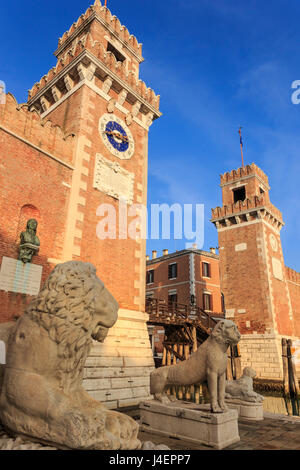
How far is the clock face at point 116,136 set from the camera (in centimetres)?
1191

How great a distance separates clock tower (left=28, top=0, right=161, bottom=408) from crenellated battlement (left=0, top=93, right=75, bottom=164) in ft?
1.44

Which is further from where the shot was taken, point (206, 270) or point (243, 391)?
point (206, 270)

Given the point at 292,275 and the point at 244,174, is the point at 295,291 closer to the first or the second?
the point at 292,275

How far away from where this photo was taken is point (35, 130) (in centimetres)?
993

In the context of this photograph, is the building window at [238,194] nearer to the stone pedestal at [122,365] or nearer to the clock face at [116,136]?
the clock face at [116,136]

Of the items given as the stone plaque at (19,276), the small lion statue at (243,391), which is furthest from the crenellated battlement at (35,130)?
the small lion statue at (243,391)

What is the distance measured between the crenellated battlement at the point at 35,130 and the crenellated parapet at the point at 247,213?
610 inches

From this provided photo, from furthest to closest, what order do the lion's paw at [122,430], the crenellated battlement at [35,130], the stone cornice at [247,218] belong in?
1. the stone cornice at [247,218]
2. the crenellated battlement at [35,130]
3. the lion's paw at [122,430]

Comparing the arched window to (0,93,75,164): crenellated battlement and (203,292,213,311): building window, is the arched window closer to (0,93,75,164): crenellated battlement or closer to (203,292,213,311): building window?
(0,93,75,164): crenellated battlement

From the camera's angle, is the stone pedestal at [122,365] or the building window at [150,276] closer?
the stone pedestal at [122,365]

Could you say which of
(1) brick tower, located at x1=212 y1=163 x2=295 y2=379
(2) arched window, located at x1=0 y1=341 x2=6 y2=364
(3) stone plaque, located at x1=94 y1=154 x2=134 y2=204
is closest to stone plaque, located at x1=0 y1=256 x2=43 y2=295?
(3) stone plaque, located at x1=94 y1=154 x2=134 y2=204

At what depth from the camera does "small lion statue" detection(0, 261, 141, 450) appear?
2252 mm

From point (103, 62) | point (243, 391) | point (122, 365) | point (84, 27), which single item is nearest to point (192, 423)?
point (243, 391)

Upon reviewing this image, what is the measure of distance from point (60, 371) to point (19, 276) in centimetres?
647
